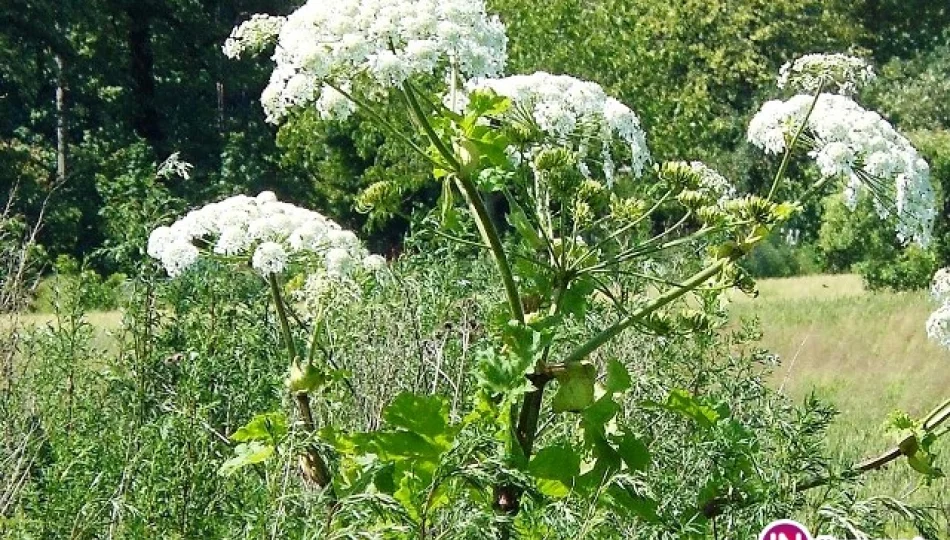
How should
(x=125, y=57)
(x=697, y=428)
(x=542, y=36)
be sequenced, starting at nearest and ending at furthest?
(x=697, y=428)
(x=542, y=36)
(x=125, y=57)

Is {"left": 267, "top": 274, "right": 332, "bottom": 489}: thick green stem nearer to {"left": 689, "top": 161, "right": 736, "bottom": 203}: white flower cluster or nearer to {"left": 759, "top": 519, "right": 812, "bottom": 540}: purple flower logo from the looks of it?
{"left": 759, "top": 519, "right": 812, "bottom": 540}: purple flower logo

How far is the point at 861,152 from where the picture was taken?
393 centimetres

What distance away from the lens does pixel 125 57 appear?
3766 centimetres

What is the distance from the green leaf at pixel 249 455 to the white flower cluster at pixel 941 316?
2107mm

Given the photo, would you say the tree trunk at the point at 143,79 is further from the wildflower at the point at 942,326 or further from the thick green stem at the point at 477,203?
the thick green stem at the point at 477,203

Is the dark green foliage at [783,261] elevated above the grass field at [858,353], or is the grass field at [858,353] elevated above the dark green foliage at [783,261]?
the grass field at [858,353]

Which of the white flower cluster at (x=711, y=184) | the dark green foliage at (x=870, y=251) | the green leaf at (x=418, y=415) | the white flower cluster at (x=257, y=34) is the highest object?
the white flower cluster at (x=257, y=34)

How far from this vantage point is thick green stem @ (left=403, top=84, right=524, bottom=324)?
3.38 meters

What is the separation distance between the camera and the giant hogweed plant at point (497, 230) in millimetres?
3422

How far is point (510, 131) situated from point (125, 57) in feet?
116

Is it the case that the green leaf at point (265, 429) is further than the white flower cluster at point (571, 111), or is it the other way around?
the white flower cluster at point (571, 111)

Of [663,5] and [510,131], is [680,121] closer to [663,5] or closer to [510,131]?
[663,5]

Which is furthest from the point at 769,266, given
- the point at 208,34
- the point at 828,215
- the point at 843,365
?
the point at 843,365

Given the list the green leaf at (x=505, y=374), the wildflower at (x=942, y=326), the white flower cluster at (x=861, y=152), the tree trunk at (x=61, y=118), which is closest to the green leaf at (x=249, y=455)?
the green leaf at (x=505, y=374)
